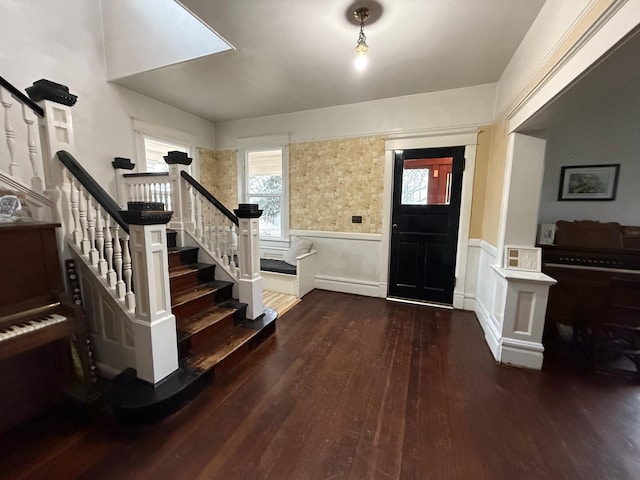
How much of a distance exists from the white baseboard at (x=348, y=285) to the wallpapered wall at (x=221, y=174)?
2.01 meters

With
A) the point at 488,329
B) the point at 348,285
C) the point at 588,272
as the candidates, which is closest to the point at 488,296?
the point at 488,329

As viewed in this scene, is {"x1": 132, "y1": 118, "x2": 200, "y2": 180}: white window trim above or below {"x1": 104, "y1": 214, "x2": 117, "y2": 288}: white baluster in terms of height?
above

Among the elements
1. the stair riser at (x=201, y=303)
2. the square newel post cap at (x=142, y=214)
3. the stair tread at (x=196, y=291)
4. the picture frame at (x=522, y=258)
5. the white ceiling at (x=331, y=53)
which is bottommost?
the stair riser at (x=201, y=303)

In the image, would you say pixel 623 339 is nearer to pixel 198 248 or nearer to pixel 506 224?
pixel 506 224

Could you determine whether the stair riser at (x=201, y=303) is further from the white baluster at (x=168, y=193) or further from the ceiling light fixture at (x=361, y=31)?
the ceiling light fixture at (x=361, y=31)

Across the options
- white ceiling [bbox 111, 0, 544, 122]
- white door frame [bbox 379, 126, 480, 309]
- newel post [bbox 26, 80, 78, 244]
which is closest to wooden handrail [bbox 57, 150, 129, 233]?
newel post [bbox 26, 80, 78, 244]

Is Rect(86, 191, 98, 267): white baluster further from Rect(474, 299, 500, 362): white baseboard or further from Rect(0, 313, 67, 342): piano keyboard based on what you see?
Rect(474, 299, 500, 362): white baseboard

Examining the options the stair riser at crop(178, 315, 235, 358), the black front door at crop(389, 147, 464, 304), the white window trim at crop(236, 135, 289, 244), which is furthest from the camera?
the white window trim at crop(236, 135, 289, 244)

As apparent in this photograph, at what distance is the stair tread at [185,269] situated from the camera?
2406 millimetres

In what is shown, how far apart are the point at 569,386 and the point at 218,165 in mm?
5186

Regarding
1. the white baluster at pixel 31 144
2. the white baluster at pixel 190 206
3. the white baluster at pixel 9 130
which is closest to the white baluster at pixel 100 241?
the white baluster at pixel 31 144

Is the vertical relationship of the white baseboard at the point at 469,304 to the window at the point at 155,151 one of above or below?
below

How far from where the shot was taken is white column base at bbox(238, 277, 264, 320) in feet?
8.57

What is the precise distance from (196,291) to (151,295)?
34.6 inches
